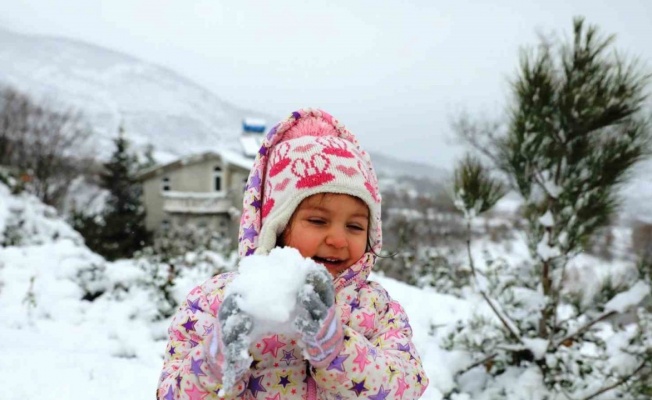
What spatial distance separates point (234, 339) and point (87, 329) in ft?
12.3

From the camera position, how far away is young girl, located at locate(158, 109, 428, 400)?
1000mm

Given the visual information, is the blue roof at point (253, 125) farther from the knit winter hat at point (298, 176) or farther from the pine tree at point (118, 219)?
the knit winter hat at point (298, 176)

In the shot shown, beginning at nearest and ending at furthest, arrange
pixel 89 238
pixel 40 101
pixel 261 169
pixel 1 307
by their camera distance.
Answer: pixel 261 169
pixel 1 307
pixel 89 238
pixel 40 101

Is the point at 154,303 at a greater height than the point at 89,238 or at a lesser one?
greater

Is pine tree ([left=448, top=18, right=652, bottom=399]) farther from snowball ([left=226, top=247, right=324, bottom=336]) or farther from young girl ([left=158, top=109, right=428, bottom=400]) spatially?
snowball ([left=226, top=247, right=324, bottom=336])

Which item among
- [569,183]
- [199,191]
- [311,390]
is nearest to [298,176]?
[311,390]

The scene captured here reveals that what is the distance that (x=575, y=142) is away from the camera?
3.24m

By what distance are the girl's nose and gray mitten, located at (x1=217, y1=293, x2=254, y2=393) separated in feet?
1.34

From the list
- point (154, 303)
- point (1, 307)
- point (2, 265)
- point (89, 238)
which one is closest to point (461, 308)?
point (154, 303)

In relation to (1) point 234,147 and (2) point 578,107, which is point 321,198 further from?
(1) point 234,147

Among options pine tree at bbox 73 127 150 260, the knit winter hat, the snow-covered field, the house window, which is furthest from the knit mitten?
the house window

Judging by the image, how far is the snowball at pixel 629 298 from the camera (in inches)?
117

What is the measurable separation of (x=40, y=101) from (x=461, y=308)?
2042 cm

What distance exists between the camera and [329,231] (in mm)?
1230
